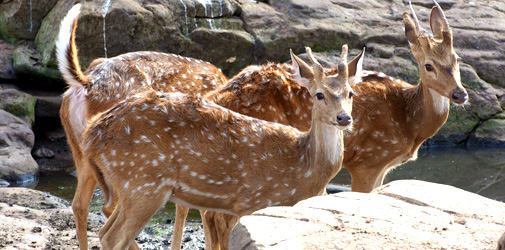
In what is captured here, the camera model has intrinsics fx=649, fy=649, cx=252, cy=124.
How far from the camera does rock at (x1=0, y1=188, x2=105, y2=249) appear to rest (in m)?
5.91

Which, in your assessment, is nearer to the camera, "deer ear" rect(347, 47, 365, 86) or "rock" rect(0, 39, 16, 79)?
"deer ear" rect(347, 47, 365, 86)

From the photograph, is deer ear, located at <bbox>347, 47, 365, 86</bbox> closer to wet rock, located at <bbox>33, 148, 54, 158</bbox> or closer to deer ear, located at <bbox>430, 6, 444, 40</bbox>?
deer ear, located at <bbox>430, 6, 444, 40</bbox>

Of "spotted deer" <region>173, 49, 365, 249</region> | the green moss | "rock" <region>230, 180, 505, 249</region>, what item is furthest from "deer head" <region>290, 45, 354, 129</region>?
the green moss

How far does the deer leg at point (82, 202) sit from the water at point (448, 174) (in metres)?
2.02

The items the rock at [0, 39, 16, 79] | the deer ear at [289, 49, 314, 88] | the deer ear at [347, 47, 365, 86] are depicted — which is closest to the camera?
the deer ear at [289, 49, 314, 88]

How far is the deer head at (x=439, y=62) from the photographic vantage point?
6.29 meters

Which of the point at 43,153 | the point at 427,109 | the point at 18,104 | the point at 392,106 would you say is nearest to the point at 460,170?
the point at 427,109

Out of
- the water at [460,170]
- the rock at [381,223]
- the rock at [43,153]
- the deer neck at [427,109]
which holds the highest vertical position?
the rock at [381,223]

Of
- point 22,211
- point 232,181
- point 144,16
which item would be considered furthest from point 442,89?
point 144,16

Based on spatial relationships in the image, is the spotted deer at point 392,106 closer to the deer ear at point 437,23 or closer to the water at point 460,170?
the deer ear at point 437,23

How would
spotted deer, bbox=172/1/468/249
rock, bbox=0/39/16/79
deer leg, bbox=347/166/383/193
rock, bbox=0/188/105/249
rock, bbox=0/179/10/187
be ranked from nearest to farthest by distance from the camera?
rock, bbox=0/188/105/249, spotted deer, bbox=172/1/468/249, deer leg, bbox=347/166/383/193, rock, bbox=0/179/10/187, rock, bbox=0/39/16/79

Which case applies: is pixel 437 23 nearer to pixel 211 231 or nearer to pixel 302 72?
pixel 302 72

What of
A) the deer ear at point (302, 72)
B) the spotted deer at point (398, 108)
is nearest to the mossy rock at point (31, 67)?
the spotted deer at point (398, 108)

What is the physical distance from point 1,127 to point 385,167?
17.7 feet
